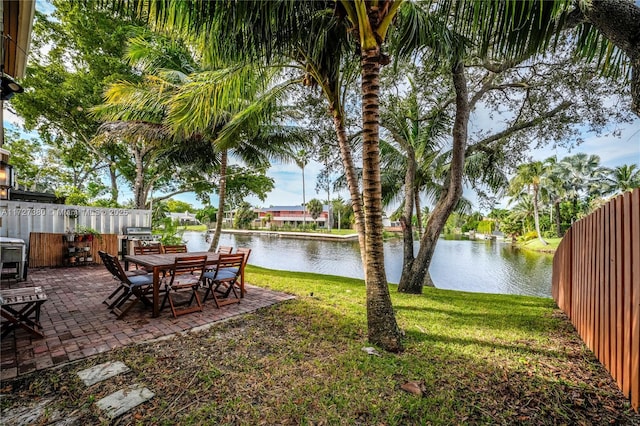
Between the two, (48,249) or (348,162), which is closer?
(348,162)

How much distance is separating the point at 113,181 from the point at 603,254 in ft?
62.2

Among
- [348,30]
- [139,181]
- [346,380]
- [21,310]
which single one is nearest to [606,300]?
[346,380]

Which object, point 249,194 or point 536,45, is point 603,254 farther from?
point 249,194

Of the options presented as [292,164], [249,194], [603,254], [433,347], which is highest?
[292,164]

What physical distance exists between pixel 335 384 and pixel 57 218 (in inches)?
407

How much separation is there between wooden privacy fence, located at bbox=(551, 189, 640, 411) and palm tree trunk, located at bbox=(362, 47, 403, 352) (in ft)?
6.44

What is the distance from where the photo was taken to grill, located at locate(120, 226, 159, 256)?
956 centimetres

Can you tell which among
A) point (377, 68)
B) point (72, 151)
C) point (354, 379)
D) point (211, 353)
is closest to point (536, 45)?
point (377, 68)

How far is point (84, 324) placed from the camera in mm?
3900

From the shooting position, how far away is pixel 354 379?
2727 millimetres

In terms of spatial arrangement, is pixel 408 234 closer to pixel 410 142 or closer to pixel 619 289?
pixel 410 142

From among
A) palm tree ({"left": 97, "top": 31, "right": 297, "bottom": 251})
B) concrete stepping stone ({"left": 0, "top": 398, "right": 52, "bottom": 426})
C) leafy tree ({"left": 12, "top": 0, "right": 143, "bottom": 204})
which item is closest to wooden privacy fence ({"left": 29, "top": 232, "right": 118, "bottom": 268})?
leafy tree ({"left": 12, "top": 0, "right": 143, "bottom": 204})

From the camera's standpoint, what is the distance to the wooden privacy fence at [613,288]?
2.22 m

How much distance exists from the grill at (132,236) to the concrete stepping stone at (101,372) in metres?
7.91
